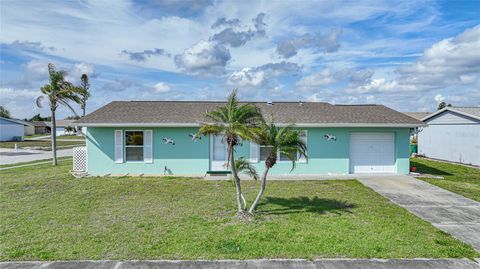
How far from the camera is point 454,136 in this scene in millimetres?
20469

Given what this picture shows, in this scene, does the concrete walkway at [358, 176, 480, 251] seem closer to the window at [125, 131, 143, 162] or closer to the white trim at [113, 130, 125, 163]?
the window at [125, 131, 143, 162]

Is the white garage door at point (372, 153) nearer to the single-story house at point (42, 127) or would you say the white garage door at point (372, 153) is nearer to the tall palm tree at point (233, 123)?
the tall palm tree at point (233, 123)

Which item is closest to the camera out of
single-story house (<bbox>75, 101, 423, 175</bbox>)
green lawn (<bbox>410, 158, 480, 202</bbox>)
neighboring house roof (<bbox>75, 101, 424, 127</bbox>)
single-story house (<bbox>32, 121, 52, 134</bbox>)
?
green lawn (<bbox>410, 158, 480, 202</bbox>)

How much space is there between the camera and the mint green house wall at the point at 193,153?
583 inches

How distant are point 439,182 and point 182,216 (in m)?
10.9

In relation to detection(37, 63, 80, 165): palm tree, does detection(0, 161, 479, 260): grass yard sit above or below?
below

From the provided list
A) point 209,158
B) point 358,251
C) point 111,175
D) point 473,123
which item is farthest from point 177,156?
point 473,123

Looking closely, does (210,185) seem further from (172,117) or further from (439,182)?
(439,182)

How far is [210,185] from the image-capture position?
12266 millimetres

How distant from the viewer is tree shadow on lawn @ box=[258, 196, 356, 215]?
859 cm

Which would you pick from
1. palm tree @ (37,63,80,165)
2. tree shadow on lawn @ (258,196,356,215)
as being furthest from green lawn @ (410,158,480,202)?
palm tree @ (37,63,80,165)

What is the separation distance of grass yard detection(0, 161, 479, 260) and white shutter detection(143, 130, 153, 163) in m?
3.37

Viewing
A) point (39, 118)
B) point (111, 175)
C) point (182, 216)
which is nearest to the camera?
point (182, 216)

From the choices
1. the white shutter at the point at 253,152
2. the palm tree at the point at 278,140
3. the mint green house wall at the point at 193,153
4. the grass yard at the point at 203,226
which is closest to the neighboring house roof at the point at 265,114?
the mint green house wall at the point at 193,153
